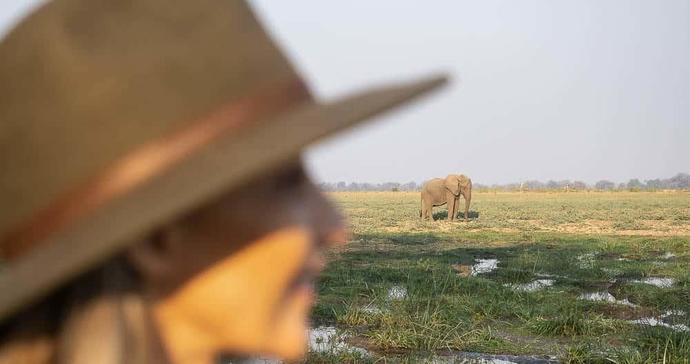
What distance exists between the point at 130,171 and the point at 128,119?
0.05 m

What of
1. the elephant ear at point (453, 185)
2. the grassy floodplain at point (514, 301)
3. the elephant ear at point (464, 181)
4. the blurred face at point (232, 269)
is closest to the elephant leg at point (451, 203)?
the elephant ear at point (453, 185)

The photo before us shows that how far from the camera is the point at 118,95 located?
69 centimetres

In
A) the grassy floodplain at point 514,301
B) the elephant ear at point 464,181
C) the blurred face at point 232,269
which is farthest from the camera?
the elephant ear at point 464,181

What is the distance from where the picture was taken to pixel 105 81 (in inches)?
27.1

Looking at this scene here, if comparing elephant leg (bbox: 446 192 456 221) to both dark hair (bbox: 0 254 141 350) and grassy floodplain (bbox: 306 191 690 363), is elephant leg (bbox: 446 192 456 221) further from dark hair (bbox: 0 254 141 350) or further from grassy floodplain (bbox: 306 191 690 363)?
dark hair (bbox: 0 254 141 350)

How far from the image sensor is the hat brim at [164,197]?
620 millimetres

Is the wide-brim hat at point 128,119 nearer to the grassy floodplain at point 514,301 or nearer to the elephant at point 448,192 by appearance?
the grassy floodplain at point 514,301

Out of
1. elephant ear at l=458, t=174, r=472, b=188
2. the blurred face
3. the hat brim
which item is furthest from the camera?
elephant ear at l=458, t=174, r=472, b=188

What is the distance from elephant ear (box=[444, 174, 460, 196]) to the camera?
81.7 feet

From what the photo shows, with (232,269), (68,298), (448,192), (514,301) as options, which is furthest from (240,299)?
(448,192)

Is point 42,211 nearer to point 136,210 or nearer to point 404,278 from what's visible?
point 136,210

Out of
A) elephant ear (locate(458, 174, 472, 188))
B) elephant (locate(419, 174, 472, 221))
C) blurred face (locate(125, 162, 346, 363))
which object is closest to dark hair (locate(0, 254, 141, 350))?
blurred face (locate(125, 162, 346, 363))

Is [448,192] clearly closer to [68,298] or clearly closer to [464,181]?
[464,181]

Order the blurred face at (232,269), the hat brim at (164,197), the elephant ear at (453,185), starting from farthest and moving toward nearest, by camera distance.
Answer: the elephant ear at (453,185)
the blurred face at (232,269)
the hat brim at (164,197)
